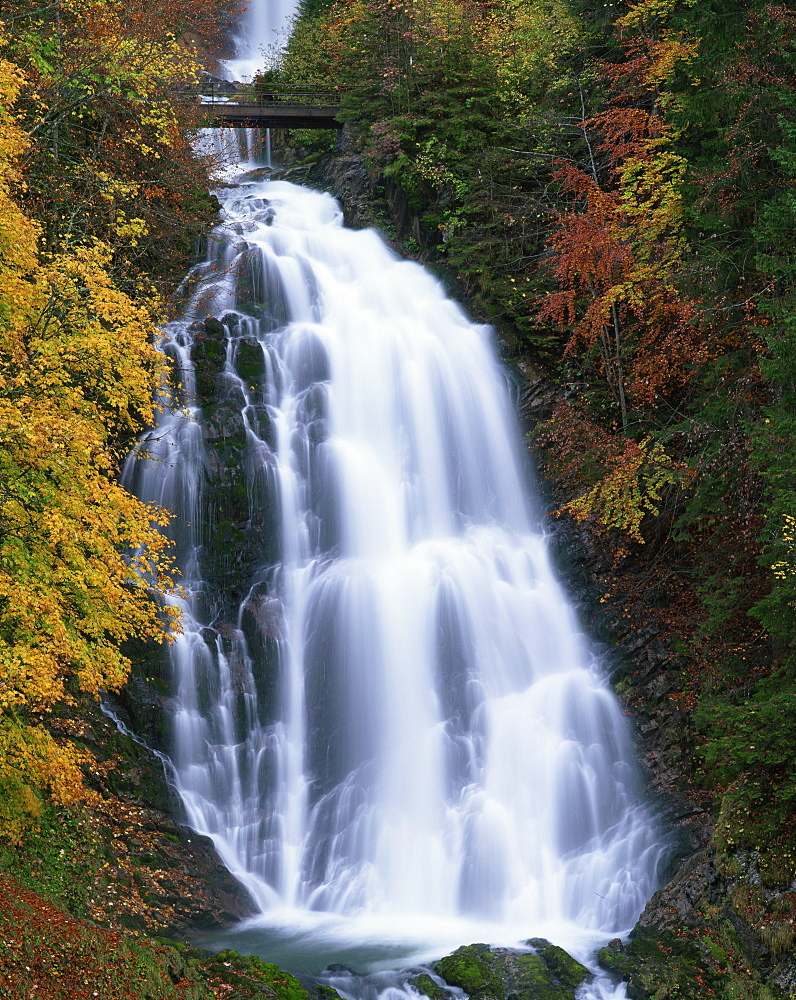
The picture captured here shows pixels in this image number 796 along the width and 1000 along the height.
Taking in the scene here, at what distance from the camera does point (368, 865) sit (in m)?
11.9

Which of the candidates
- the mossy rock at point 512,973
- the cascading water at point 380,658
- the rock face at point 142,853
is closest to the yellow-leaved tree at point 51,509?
the rock face at point 142,853

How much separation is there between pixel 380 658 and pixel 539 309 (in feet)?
30.4

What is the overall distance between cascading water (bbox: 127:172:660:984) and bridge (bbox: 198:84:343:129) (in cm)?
759

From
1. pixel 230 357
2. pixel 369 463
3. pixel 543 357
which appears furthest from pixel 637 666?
pixel 230 357

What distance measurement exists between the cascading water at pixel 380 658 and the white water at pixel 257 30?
110ft

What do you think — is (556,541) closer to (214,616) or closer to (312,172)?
(214,616)

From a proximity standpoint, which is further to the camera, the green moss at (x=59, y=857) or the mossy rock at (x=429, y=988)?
the mossy rock at (x=429, y=988)

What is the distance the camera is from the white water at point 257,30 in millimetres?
47156

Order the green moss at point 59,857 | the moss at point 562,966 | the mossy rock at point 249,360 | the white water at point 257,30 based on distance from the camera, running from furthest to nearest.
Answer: the white water at point 257,30 < the mossy rock at point 249,360 < the moss at point 562,966 < the green moss at point 59,857

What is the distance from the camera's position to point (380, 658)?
46.0ft

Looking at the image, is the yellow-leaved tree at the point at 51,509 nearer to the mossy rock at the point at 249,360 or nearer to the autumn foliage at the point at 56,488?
the autumn foliage at the point at 56,488

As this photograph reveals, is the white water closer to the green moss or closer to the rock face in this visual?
the rock face

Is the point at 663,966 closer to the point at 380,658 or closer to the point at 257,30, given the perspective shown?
the point at 380,658

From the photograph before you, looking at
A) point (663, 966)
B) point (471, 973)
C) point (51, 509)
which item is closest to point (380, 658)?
point (471, 973)
